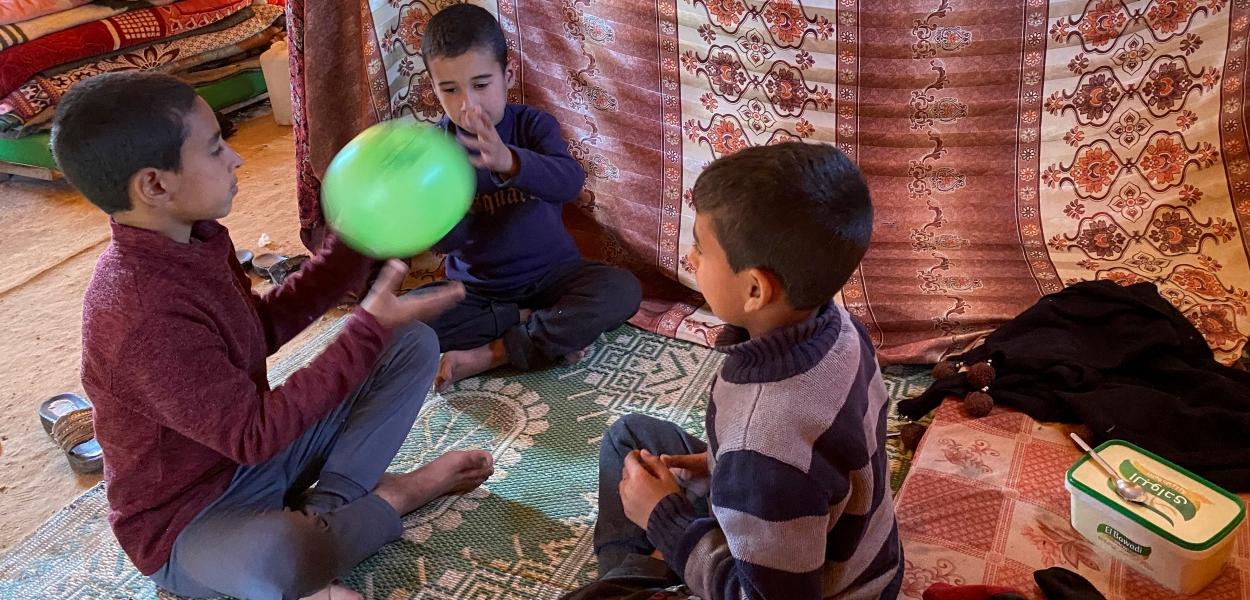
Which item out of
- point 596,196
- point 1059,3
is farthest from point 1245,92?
point 596,196

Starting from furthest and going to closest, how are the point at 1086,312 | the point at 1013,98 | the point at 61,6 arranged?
1. the point at 61,6
2. the point at 1013,98
3. the point at 1086,312

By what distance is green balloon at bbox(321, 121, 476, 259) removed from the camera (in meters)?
1.36

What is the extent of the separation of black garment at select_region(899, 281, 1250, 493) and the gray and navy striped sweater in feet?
2.24

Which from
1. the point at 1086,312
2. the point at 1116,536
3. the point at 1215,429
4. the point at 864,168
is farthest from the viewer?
the point at 864,168

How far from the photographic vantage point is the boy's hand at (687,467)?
1.21 metres

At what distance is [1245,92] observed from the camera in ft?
5.58

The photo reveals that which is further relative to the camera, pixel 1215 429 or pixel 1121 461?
pixel 1215 429

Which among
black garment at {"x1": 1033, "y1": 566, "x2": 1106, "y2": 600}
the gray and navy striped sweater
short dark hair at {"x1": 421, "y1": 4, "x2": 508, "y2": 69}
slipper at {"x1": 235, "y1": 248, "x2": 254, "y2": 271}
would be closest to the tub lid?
black garment at {"x1": 1033, "y1": 566, "x2": 1106, "y2": 600}

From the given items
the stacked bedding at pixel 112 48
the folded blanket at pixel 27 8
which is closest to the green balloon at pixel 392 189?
the stacked bedding at pixel 112 48

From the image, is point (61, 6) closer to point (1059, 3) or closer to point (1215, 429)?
point (1059, 3)

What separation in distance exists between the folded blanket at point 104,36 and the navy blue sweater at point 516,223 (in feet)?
5.93

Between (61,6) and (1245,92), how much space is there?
3.31m

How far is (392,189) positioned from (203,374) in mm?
375

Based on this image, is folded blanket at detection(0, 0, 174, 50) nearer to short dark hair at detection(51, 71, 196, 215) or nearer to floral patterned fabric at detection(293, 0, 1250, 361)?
floral patterned fabric at detection(293, 0, 1250, 361)
